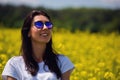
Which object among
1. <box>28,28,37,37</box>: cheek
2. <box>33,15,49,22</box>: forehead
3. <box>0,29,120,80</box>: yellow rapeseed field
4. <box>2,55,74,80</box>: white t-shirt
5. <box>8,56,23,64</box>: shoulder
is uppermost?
<box>33,15,49,22</box>: forehead

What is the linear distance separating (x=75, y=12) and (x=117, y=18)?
260 centimetres

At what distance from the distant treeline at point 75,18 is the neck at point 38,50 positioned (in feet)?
58.7

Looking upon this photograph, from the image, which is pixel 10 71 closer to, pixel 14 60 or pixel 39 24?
pixel 14 60

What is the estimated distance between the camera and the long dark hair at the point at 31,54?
14.2ft

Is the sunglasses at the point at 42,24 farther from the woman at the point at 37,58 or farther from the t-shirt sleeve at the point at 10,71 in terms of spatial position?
the t-shirt sleeve at the point at 10,71

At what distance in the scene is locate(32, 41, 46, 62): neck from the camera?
4.46 m

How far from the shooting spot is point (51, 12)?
2472 centimetres

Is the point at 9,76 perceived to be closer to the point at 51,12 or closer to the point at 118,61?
the point at 118,61

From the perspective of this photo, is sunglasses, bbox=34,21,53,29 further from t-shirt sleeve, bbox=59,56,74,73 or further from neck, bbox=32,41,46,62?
t-shirt sleeve, bbox=59,56,74,73

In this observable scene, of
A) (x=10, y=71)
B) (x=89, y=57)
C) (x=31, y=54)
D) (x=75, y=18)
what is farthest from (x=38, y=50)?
(x=75, y=18)

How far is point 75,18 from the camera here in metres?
25.3

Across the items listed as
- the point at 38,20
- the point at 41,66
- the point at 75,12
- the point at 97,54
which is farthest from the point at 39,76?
the point at 75,12

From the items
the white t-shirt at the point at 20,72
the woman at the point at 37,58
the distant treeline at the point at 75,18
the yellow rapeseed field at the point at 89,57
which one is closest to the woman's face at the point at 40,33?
the woman at the point at 37,58

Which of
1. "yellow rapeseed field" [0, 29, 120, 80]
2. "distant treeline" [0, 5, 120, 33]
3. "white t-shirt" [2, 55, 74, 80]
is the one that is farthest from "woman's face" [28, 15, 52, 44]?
"distant treeline" [0, 5, 120, 33]
